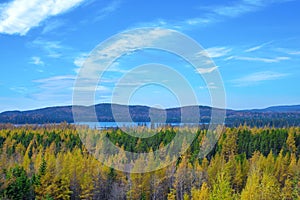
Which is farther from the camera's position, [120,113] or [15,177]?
[120,113]

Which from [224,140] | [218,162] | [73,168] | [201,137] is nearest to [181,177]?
[218,162]

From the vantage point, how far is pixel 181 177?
52.1 metres

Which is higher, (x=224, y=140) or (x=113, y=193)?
(x=224, y=140)

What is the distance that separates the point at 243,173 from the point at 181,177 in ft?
30.0

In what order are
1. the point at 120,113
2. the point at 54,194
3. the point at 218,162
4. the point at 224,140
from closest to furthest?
1. the point at 54,194
2. the point at 218,162
3. the point at 120,113
4. the point at 224,140

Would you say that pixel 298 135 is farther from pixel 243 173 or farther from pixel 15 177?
pixel 15 177

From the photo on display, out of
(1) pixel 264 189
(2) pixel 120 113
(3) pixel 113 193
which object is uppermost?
(2) pixel 120 113

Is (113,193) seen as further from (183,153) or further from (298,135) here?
(298,135)

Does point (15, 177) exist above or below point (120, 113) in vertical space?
below

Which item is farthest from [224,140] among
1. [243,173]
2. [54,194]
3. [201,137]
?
[54,194]

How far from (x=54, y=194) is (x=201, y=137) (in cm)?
4667

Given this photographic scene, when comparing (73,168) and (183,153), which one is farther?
(183,153)

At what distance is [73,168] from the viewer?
47688 millimetres

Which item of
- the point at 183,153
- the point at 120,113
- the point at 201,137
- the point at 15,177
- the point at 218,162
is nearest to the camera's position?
the point at 15,177
